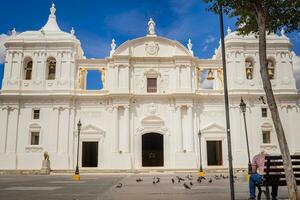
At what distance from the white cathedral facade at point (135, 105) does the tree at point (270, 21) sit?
20182 mm

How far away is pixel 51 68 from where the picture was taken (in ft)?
113

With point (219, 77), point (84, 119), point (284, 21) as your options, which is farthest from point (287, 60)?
point (284, 21)

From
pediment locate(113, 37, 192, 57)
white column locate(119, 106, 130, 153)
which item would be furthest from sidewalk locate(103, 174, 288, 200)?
pediment locate(113, 37, 192, 57)

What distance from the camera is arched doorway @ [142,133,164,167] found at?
3278cm

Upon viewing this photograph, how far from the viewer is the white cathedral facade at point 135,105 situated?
31.9 m

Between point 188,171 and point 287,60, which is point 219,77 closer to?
point 287,60

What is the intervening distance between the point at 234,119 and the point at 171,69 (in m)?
8.10

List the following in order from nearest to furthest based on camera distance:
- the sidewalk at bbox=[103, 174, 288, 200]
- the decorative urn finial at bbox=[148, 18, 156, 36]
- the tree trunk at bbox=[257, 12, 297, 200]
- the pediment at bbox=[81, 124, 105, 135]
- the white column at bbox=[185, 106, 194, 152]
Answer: the tree trunk at bbox=[257, 12, 297, 200]
the sidewalk at bbox=[103, 174, 288, 200]
the white column at bbox=[185, 106, 194, 152]
the pediment at bbox=[81, 124, 105, 135]
the decorative urn finial at bbox=[148, 18, 156, 36]

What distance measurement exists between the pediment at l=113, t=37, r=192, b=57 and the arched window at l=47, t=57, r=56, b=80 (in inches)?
287

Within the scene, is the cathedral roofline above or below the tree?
above

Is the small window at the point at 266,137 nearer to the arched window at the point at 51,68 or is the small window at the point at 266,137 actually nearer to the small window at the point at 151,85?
the small window at the point at 151,85

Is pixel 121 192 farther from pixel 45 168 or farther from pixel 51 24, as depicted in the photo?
pixel 51 24

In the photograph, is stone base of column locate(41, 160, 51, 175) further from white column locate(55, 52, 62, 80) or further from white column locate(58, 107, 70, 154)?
white column locate(55, 52, 62, 80)

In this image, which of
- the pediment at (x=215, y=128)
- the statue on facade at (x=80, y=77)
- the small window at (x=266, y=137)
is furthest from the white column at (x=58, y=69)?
the small window at (x=266, y=137)
